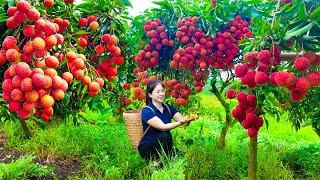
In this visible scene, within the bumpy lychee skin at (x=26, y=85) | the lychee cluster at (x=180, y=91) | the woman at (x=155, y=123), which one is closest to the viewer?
the bumpy lychee skin at (x=26, y=85)

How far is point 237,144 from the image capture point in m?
4.75

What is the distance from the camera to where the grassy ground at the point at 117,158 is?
3.79 m

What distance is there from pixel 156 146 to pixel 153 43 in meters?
0.77

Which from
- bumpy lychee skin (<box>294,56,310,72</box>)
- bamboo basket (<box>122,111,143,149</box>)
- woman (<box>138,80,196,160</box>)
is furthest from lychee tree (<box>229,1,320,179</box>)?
bamboo basket (<box>122,111,143,149</box>)

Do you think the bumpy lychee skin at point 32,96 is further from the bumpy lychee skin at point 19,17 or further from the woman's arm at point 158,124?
the woman's arm at point 158,124

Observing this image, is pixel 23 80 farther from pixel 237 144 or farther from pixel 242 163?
pixel 237 144

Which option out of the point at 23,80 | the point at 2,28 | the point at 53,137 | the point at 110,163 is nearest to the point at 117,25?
the point at 2,28

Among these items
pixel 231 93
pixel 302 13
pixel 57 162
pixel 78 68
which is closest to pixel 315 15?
pixel 302 13

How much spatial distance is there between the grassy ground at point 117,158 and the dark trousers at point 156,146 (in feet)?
0.30

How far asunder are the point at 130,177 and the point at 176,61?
971 mm

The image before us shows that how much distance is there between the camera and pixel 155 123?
3.69m

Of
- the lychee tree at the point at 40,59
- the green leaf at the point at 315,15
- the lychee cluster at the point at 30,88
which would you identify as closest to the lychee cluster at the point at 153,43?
the lychee tree at the point at 40,59

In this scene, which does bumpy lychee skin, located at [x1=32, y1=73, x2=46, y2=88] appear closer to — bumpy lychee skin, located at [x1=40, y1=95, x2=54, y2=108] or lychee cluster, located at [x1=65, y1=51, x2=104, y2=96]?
bumpy lychee skin, located at [x1=40, y1=95, x2=54, y2=108]

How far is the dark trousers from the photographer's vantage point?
3771 millimetres
